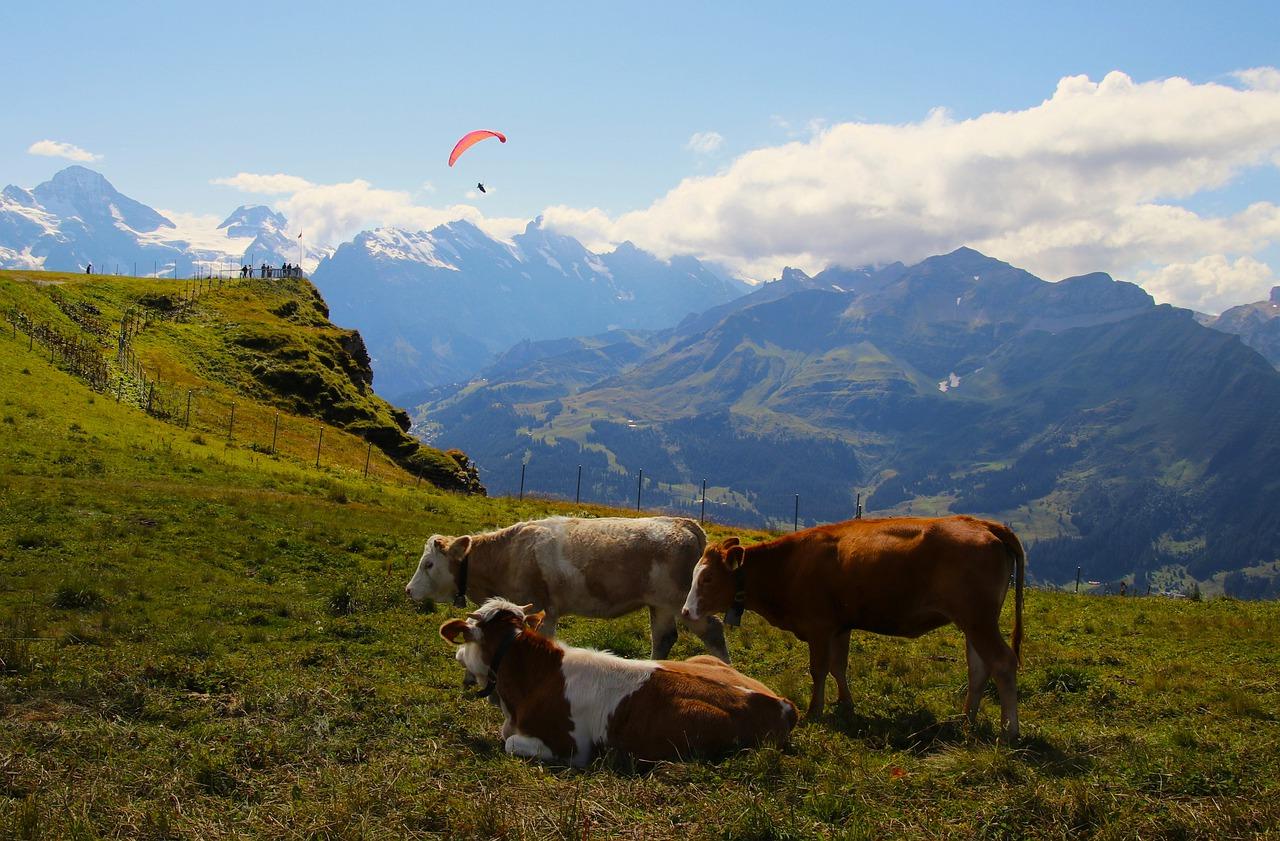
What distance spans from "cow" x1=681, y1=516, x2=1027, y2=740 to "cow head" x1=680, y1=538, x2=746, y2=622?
2 centimetres

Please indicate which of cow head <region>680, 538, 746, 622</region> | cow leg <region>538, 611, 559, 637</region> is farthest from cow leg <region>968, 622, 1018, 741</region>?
cow leg <region>538, 611, 559, 637</region>

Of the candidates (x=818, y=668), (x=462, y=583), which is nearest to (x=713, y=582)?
(x=818, y=668)

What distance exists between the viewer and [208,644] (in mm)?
12898

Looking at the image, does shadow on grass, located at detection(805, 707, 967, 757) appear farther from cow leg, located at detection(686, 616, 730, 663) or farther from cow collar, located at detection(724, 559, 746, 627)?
cow leg, located at detection(686, 616, 730, 663)

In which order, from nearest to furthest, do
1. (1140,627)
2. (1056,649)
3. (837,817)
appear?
(837,817) → (1056,649) → (1140,627)

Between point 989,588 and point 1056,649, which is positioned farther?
point 1056,649

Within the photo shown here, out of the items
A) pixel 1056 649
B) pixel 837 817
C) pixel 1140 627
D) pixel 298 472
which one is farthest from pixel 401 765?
pixel 298 472

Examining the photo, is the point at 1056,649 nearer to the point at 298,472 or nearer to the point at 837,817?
the point at 837,817

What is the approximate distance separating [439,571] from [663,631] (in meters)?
4.32

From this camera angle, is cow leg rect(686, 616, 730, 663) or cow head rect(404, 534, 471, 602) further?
cow head rect(404, 534, 471, 602)

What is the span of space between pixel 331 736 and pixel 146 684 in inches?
124

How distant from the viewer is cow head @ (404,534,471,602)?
15273 mm

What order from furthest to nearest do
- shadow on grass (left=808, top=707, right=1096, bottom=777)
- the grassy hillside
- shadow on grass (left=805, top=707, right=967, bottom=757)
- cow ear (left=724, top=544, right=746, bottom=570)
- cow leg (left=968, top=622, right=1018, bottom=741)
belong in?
cow ear (left=724, top=544, right=746, bottom=570), cow leg (left=968, top=622, right=1018, bottom=741), shadow on grass (left=805, top=707, right=967, bottom=757), shadow on grass (left=808, top=707, right=1096, bottom=777), the grassy hillside

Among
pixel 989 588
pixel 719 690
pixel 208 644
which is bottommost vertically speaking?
pixel 208 644
